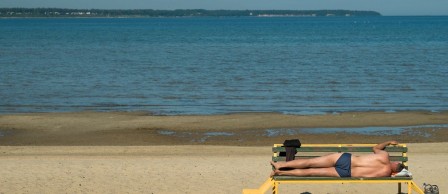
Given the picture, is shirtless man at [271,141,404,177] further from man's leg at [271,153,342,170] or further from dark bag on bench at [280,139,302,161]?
dark bag on bench at [280,139,302,161]

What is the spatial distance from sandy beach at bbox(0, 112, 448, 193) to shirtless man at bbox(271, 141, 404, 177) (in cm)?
158

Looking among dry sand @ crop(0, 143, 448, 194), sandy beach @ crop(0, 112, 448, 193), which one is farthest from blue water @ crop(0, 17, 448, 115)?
dry sand @ crop(0, 143, 448, 194)

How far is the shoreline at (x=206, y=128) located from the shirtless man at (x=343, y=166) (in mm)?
6824

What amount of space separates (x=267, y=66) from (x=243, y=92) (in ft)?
42.6

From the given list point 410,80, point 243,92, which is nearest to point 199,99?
point 243,92

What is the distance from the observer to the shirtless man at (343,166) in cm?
797

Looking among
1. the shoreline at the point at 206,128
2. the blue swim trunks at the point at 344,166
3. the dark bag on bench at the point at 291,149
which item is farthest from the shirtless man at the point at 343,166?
the shoreline at the point at 206,128

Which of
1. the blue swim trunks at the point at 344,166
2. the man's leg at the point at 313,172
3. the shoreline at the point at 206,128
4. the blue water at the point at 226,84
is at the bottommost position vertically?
the blue water at the point at 226,84

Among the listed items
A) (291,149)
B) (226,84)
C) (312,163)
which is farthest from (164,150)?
(226,84)

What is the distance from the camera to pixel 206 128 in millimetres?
16812

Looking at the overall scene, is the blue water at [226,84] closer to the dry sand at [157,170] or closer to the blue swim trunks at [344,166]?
the dry sand at [157,170]

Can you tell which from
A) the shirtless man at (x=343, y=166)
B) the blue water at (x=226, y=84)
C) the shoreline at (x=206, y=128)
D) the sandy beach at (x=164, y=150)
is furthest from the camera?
the blue water at (x=226, y=84)

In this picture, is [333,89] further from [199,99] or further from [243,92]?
[199,99]

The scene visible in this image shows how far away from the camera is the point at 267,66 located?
1454 inches
